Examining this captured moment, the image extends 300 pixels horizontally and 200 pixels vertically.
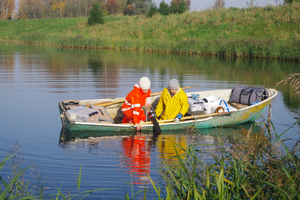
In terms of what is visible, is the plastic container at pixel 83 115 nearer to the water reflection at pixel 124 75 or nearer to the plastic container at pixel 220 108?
the plastic container at pixel 220 108

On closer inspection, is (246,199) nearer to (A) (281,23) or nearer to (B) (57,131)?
(B) (57,131)

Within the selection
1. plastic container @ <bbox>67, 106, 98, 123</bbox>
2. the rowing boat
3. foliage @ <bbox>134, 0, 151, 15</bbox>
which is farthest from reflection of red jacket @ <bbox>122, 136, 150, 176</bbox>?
foliage @ <bbox>134, 0, 151, 15</bbox>

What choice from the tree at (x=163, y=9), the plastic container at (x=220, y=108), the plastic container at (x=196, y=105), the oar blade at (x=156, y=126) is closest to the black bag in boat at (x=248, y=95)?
the plastic container at (x=220, y=108)

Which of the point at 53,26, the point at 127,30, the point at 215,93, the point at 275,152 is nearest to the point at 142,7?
the point at 53,26

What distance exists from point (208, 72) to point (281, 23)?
57.7ft

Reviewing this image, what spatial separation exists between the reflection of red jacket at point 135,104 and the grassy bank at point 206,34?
1790 centimetres

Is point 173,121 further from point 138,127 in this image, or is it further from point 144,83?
point 144,83

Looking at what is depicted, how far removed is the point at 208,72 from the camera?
1752 centimetres

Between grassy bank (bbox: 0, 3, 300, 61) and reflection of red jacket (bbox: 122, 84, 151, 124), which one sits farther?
grassy bank (bbox: 0, 3, 300, 61)

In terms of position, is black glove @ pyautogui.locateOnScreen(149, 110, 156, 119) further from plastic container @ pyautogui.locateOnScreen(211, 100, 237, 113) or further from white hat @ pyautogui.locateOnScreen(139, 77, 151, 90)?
plastic container @ pyautogui.locateOnScreen(211, 100, 237, 113)

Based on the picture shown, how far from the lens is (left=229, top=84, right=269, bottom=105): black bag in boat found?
28.5ft

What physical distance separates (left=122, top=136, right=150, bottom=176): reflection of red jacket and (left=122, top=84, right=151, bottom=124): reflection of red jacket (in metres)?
0.40

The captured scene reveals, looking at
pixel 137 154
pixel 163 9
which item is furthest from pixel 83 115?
pixel 163 9

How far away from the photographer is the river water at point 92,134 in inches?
190
